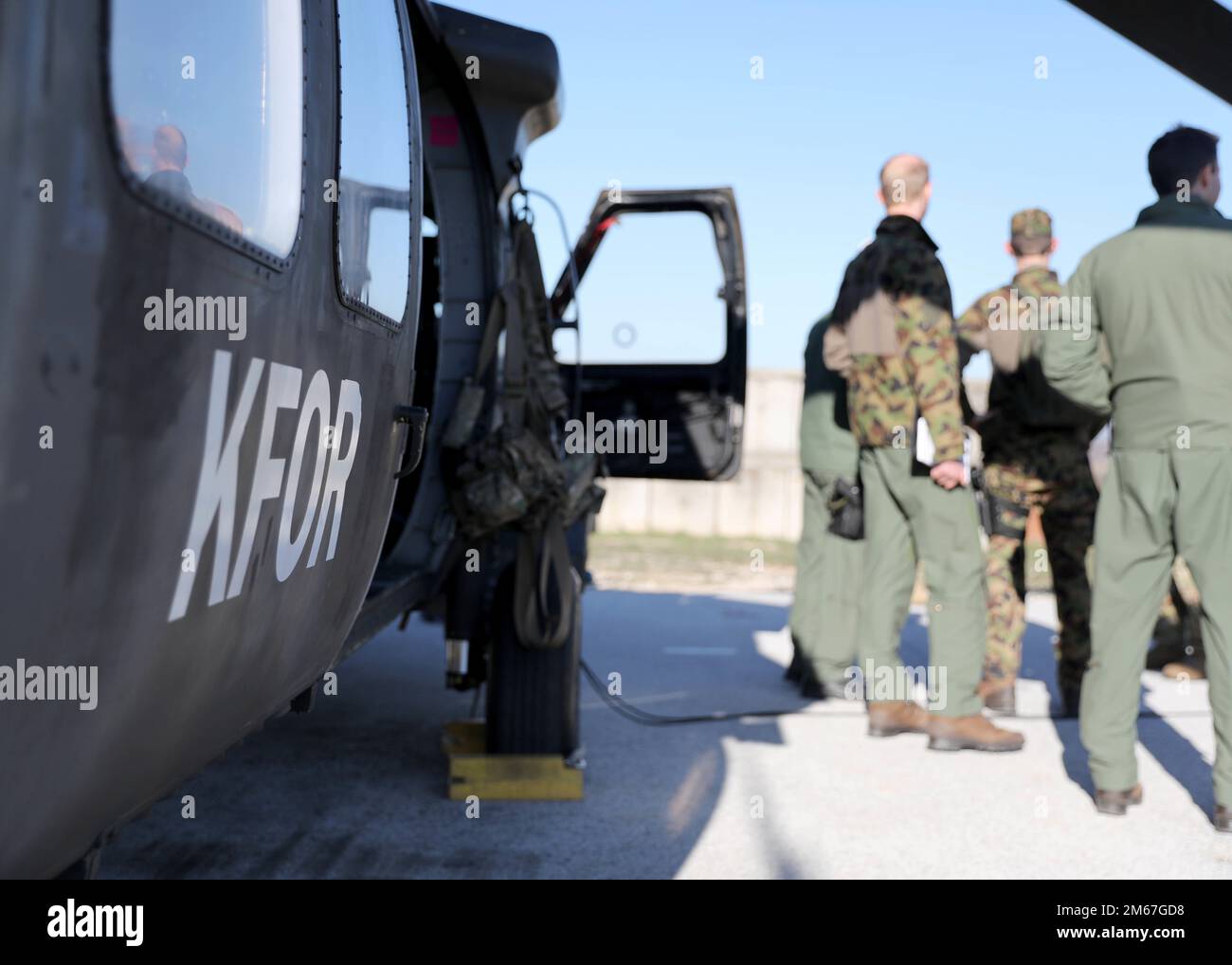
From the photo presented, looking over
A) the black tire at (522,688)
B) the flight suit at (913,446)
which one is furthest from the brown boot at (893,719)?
the black tire at (522,688)

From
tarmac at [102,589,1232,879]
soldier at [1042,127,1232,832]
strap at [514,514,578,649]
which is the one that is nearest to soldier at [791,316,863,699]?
tarmac at [102,589,1232,879]

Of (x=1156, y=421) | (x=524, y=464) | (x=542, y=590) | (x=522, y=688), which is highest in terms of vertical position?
(x=1156, y=421)

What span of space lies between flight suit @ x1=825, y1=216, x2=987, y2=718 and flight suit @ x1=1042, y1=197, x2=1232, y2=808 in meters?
0.74

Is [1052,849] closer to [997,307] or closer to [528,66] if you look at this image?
[997,307]

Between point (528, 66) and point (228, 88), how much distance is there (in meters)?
2.65

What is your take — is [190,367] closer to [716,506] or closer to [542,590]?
[542,590]

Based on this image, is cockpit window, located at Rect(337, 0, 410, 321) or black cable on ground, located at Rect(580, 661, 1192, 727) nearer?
cockpit window, located at Rect(337, 0, 410, 321)

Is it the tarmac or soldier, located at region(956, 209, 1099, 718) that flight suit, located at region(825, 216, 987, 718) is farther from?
soldier, located at region(956, 209, 1099, 718)

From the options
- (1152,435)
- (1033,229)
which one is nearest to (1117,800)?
(1152,435)

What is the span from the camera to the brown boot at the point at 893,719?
518 centimetres

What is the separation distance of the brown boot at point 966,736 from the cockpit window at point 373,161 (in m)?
3.08

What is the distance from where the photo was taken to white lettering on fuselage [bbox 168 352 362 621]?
1.54 m

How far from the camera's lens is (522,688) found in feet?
14.0

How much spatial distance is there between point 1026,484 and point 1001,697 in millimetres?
955
